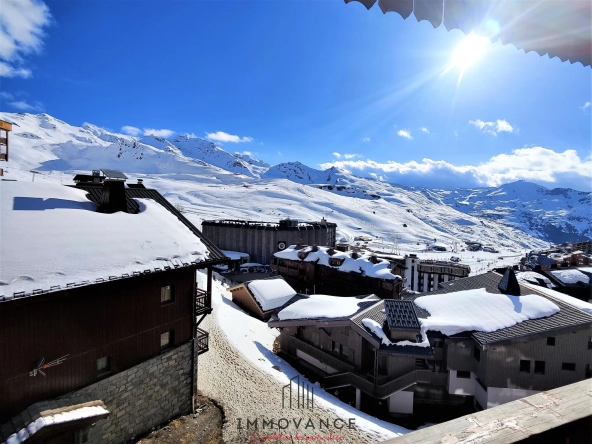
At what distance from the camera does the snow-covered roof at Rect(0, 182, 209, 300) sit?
25.6 feet

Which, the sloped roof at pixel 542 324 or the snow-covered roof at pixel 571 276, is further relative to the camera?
the snow-covered roof at pixel 571 276

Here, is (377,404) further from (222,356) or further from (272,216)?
(272,216)

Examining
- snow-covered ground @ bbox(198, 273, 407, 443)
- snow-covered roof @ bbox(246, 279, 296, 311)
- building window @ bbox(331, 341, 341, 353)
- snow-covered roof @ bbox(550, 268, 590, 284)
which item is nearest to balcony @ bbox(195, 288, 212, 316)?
snow-covered ground @ bbox(198, 273, 407, 443)

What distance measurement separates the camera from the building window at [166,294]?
1115 cm

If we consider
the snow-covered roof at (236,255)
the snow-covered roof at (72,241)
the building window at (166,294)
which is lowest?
the snow-covered roof at (236,255)

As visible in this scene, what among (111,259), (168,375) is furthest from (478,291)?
(111,259)

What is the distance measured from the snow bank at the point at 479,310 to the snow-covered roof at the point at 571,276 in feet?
51.0

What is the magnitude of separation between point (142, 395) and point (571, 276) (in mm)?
36060

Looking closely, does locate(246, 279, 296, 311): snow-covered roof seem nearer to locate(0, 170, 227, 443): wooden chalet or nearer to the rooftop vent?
locate(0, 170, 227, 443): wooden chalet

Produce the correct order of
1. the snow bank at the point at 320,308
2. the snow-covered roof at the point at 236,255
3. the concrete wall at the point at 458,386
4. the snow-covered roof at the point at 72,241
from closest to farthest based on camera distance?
the snow-covered roof at the point at 72,241, the concrete wall at the point at 458,386, the snow bank at the point at 320,308, the snow-covered roof at the point at 236,255

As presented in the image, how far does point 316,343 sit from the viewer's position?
1869 centimetres

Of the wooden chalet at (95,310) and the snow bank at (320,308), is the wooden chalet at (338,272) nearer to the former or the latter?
the snow bank at (320,308)

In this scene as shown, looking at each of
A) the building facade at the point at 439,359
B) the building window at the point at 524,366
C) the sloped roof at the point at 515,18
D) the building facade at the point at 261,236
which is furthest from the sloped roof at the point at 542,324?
the building facade at the point at 261,236

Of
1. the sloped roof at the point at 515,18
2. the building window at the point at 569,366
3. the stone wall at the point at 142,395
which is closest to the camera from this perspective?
the sloped roof at the point at 515,18
